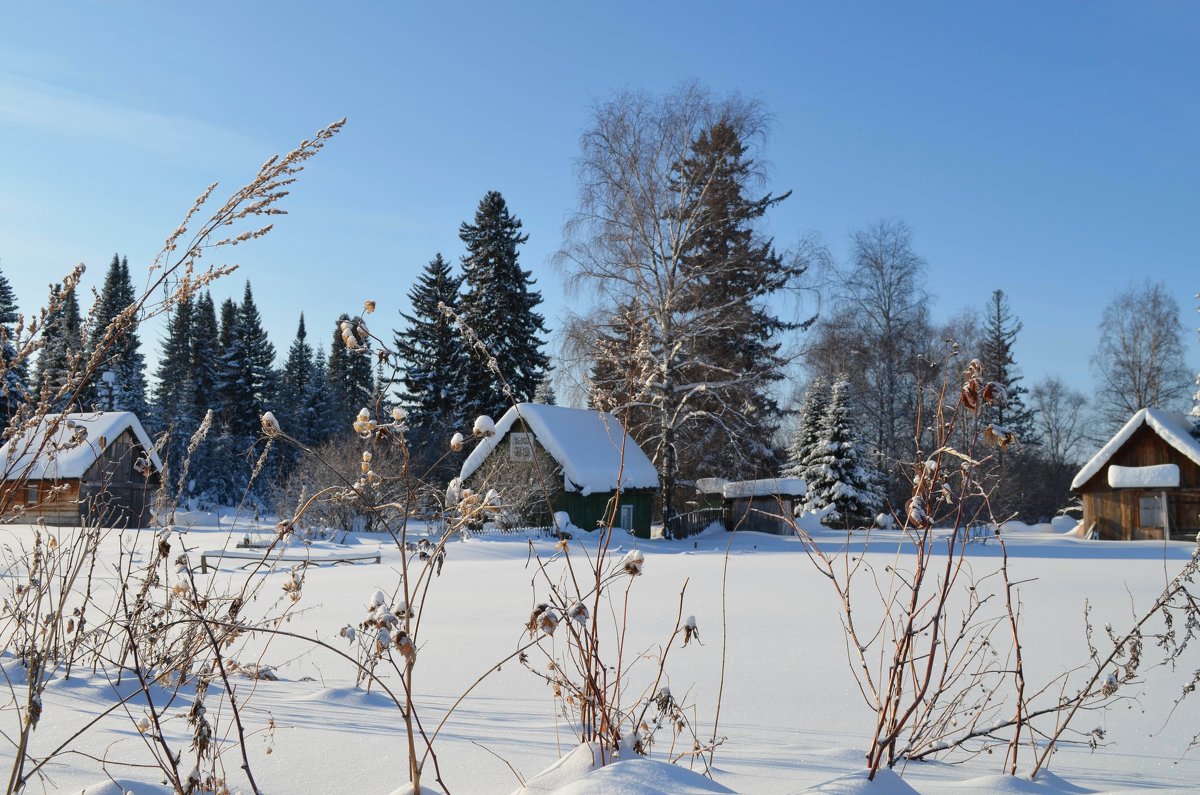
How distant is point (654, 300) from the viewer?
21.4 metres

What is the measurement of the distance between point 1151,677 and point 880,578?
6492 millimetres

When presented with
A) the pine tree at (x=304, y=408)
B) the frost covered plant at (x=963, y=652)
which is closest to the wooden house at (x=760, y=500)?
the frost covered plant at (x=963, y=652)

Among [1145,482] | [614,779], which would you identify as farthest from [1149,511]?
[614,779]

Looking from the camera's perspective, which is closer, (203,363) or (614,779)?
(614,779)

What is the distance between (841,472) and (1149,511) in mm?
10034

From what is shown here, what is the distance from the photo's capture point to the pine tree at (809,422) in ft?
107

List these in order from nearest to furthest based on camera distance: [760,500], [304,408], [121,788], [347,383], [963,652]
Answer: [121,788], [963,652], [760,500], [304,408], [347,383]

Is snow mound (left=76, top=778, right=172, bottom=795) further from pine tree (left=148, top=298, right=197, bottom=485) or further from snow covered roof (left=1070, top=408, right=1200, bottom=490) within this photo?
pine tree (left=148, top=298, right=197, bottom=485)

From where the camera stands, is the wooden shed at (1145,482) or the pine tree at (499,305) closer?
the wooden shed at (1145,482)

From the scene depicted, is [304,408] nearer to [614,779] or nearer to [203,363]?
[203,363]

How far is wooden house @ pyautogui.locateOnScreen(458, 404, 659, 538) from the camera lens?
2083 cm

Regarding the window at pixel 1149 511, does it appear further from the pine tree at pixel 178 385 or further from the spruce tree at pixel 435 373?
the pine tree at pixel 178 385

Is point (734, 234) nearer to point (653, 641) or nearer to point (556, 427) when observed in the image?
point (556, 427)

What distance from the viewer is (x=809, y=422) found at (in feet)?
109
